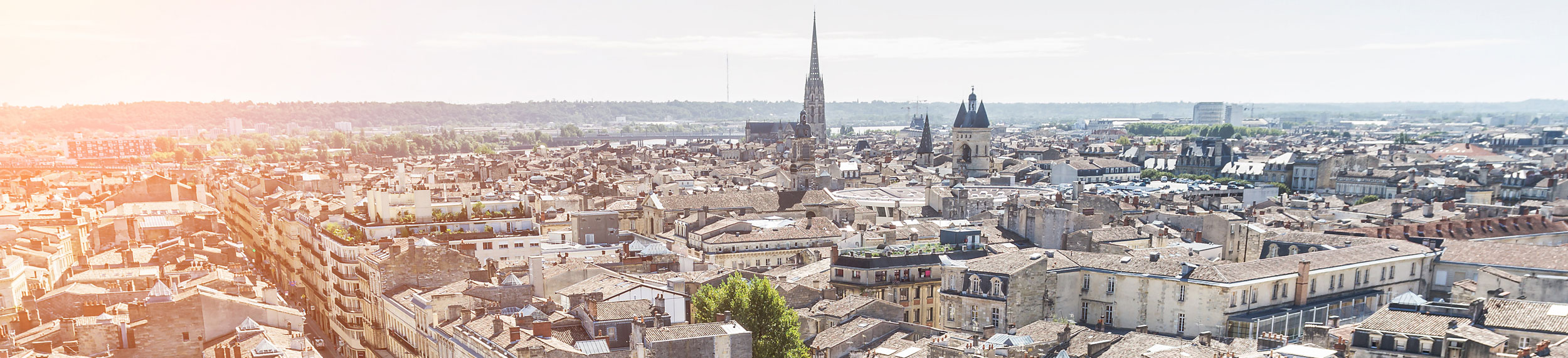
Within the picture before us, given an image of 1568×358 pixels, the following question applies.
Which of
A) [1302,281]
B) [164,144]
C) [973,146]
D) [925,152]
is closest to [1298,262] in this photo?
[1302,281]

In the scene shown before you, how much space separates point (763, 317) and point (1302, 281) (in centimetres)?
2330

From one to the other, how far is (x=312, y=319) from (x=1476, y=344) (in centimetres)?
5327

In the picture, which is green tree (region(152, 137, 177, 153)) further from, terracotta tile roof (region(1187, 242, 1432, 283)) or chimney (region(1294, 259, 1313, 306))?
chimney (region(1294, 259, 1313, 306))

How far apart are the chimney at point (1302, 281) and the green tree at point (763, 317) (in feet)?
70.2

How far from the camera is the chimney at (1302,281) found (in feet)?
145

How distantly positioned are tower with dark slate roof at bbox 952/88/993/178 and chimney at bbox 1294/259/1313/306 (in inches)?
3226

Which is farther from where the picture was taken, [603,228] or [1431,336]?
[603,228]

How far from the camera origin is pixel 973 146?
130 m

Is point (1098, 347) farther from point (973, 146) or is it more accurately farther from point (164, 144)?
point (164, 144)

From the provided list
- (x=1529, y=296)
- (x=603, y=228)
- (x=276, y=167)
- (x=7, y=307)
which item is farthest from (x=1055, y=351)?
(x=276, y=167)

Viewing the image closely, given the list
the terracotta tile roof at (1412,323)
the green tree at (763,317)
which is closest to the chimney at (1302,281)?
the terracotta tile roof at (1412,323)

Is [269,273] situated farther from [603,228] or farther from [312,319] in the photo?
[603,228]

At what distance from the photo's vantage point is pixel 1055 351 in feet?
122

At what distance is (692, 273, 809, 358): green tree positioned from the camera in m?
37.7
